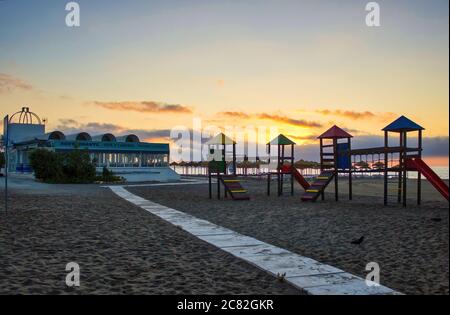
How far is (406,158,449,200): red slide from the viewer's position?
16.0 meters

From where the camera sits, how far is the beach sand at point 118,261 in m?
5.95

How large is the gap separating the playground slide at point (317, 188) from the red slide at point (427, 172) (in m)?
3.96

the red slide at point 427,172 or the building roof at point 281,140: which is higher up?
the building roof at point 281,140

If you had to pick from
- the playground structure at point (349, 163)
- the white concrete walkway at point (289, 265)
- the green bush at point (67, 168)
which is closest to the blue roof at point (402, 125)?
the playground structure at point (349, 163)

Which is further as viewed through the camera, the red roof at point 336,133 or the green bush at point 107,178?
the green bush at point 107,178

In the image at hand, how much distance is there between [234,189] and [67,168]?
22803 mm

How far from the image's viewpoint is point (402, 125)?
19875 millimetres

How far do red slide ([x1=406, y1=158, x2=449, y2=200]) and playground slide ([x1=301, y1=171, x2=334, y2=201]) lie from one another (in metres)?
3.96

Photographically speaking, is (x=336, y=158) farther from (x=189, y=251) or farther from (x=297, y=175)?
(x=189, y=251)

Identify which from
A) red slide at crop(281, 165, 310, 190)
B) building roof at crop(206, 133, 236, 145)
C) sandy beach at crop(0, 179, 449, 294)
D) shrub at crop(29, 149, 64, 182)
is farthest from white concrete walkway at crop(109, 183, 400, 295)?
shrub at crop(29, 149, 64, 182)

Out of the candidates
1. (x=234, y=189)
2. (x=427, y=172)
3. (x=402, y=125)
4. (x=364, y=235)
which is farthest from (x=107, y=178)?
(x=364, y=235)

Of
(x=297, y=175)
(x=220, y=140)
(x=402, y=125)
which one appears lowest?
(x=297, y=175)

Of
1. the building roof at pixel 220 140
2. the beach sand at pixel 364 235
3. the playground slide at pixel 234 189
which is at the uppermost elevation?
the building roof at pixel 220 140

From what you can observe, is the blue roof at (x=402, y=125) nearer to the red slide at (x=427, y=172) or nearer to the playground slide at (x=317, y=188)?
the red slide at (x=427, y=172)
